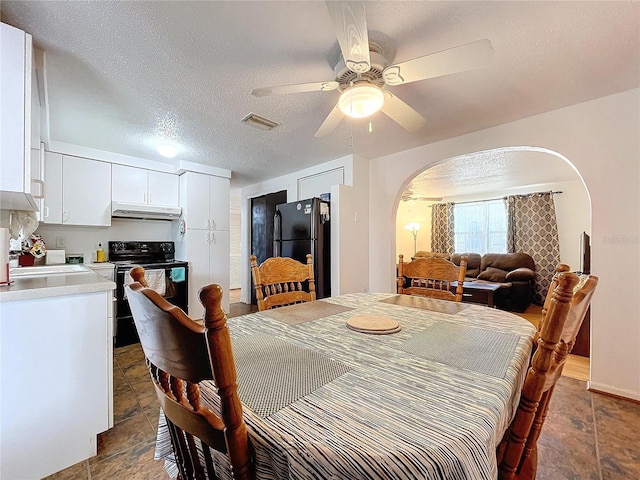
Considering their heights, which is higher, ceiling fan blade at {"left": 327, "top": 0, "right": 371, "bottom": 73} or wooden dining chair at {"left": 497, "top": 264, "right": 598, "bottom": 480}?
ceiling fan blade at {"left": 327, "top": 0, "right": 371, "bottom": 73}

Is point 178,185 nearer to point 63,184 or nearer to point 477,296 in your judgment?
point 63,184

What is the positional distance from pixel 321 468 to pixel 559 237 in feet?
20.6

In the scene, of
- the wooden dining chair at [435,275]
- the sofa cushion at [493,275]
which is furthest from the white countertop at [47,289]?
the sofa cushion at [493,275]

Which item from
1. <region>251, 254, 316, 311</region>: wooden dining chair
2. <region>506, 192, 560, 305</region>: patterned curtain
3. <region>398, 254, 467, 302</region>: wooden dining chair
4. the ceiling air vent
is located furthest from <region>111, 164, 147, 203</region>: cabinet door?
<region>506, 192, 560, 305</region>: patterned curtain

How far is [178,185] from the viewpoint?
3850 millimetres

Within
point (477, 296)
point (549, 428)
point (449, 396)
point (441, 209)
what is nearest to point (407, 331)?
point (449, 396)

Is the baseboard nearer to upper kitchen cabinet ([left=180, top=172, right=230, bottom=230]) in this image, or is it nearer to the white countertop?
the white countertop

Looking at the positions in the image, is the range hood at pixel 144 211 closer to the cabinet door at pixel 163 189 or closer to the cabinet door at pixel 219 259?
the cabinet door at pixel 163 189

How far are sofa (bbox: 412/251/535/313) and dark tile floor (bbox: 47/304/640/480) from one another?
2.50 metres

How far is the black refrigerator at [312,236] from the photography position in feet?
10.6

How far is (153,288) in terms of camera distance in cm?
328

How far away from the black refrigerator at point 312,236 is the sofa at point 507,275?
2.52m

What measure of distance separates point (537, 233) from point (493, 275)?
133 centimetres

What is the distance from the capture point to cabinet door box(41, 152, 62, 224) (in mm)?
2926
